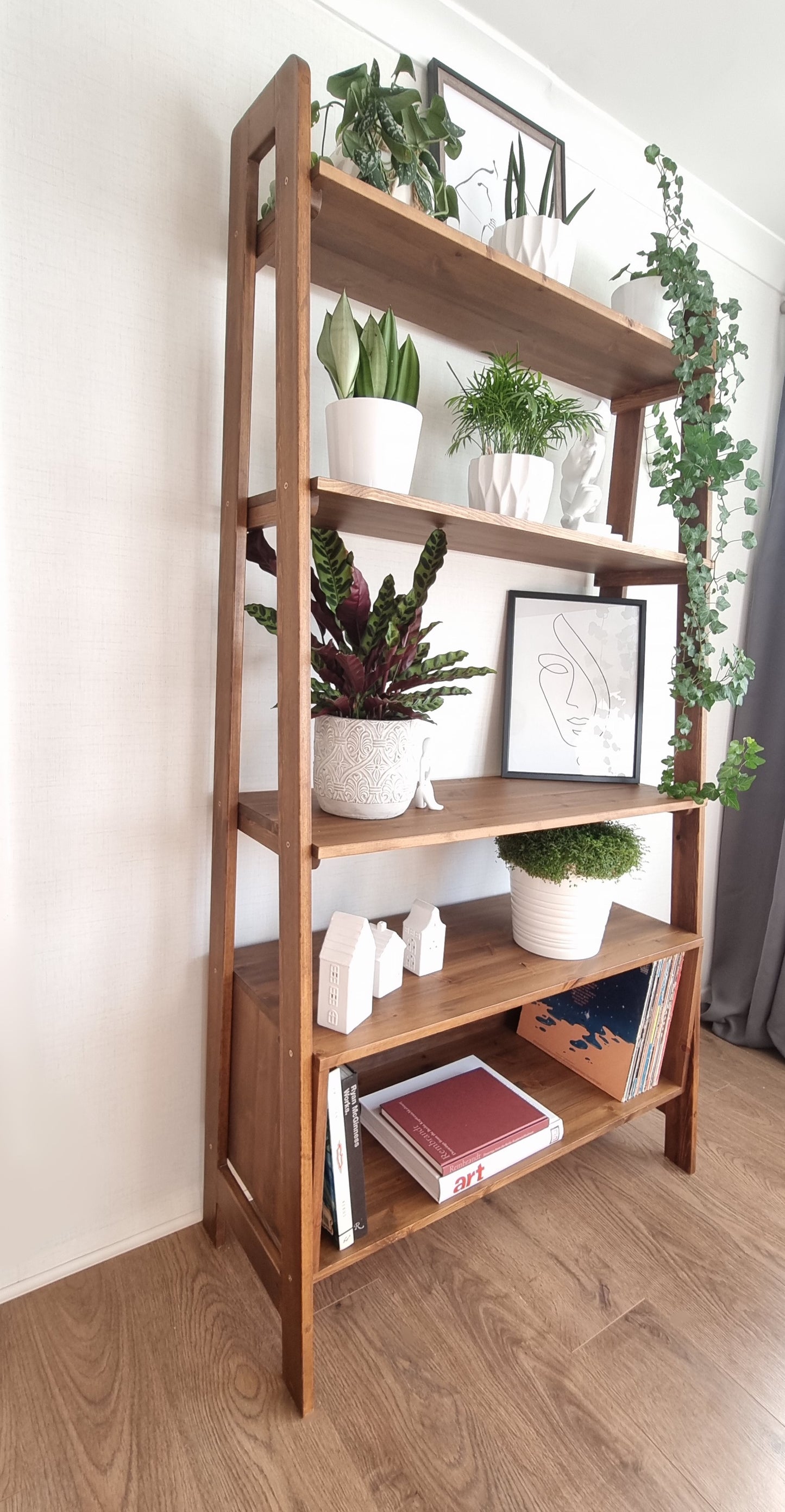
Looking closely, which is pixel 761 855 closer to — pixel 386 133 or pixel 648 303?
pixel 648 303

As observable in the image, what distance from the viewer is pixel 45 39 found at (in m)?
0.96

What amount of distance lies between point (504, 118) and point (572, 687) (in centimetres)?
104

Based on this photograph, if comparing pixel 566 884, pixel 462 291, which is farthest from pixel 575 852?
pixel 462 291

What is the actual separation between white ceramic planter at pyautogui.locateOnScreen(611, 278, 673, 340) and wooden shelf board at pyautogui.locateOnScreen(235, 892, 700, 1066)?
112cm

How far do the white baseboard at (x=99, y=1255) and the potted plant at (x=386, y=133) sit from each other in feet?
5.30

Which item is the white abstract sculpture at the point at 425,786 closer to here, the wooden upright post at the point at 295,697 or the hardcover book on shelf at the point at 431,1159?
the wooden upright post at the point at 295,697

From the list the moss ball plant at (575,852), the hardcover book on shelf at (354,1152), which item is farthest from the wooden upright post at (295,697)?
the moss ball plant at (575,852)

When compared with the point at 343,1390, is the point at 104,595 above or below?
above

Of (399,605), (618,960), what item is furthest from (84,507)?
(618,960)

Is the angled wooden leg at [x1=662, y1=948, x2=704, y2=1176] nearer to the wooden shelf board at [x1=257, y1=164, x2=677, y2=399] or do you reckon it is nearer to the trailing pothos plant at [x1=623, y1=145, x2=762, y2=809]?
the trailing pothos plant at [x1=623, y1=145, x2=762, y2=809]

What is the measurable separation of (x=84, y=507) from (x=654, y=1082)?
1450 mm

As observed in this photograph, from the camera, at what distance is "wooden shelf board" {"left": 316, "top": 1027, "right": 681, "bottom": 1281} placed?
3.61 feet

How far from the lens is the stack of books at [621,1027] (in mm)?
1434

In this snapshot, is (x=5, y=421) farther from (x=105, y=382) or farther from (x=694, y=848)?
(x=694, y=848)
